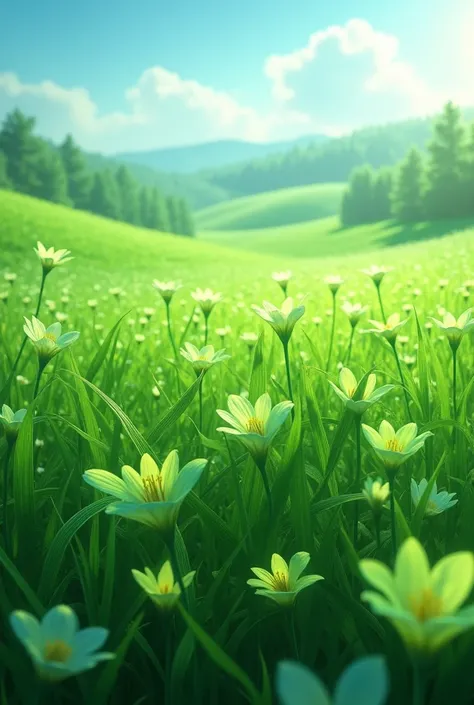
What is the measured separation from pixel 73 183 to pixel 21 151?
26.4 feet

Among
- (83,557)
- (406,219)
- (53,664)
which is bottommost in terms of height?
(83,557)

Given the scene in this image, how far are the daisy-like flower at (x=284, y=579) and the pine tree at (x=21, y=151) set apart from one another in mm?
51174

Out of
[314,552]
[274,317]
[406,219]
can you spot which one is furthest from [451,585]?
[406,219]

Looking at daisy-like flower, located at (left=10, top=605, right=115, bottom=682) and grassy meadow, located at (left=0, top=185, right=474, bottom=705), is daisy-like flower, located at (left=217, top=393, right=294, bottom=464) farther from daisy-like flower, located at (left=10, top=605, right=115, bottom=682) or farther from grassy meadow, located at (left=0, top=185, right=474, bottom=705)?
daisy-like flower, located at (left=10, top=605, right=115, bottom=682)

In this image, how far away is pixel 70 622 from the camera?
0.58 meters

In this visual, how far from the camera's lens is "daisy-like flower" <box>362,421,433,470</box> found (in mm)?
907

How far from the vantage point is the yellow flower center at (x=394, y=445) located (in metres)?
1.00

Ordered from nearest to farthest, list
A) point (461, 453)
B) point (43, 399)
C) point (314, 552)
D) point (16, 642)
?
point (16, 642)
point (314, 552)
point (461, 453)
point (43, 399)

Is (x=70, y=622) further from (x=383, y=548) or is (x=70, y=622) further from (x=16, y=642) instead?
(x=383, y=548)

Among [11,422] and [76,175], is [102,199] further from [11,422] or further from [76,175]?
[11,422]

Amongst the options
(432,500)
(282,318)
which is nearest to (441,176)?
(282,318)

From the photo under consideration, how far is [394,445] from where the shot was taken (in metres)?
1.02

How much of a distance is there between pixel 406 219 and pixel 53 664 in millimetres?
50385

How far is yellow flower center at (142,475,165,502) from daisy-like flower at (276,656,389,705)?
0.40m
